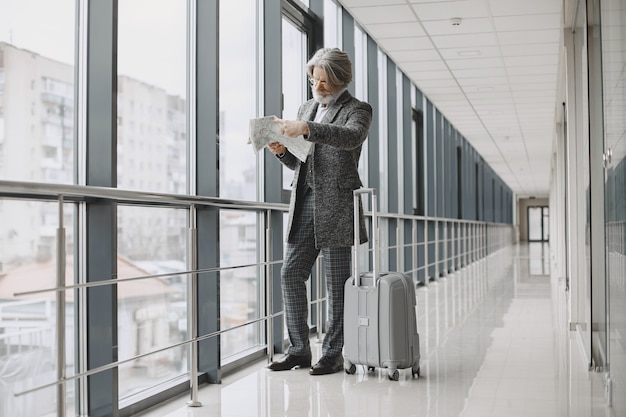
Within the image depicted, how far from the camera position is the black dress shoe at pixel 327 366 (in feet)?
9.32

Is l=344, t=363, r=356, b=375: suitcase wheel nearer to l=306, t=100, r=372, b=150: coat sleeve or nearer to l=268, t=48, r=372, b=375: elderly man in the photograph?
l=268, t=48, r=372, b=375: elderly man

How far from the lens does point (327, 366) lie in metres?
2.87

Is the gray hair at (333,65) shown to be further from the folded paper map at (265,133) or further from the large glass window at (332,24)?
the large glass window at (332,24)

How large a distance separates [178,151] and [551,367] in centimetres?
172

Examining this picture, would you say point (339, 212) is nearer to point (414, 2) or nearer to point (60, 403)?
point (60, 403)

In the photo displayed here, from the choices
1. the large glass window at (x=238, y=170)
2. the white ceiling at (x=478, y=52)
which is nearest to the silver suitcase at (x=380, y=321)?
the large glass window at (x=238, y=170)

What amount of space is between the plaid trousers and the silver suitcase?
81mm

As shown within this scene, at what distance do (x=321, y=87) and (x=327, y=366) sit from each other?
3.46 feet

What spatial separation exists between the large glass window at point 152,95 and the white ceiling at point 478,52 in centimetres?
231

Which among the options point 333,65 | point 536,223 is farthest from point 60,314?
point 536,223

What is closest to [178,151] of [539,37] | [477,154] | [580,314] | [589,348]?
[589,348]

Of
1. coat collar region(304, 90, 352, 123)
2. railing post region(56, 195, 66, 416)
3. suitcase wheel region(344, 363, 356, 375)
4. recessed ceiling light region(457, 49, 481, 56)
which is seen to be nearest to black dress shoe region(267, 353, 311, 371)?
suitcase wheel region(344, 363, 356, 375)

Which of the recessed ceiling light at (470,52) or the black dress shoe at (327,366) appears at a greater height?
the recessed ceiling light at (470,52)

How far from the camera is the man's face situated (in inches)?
110
